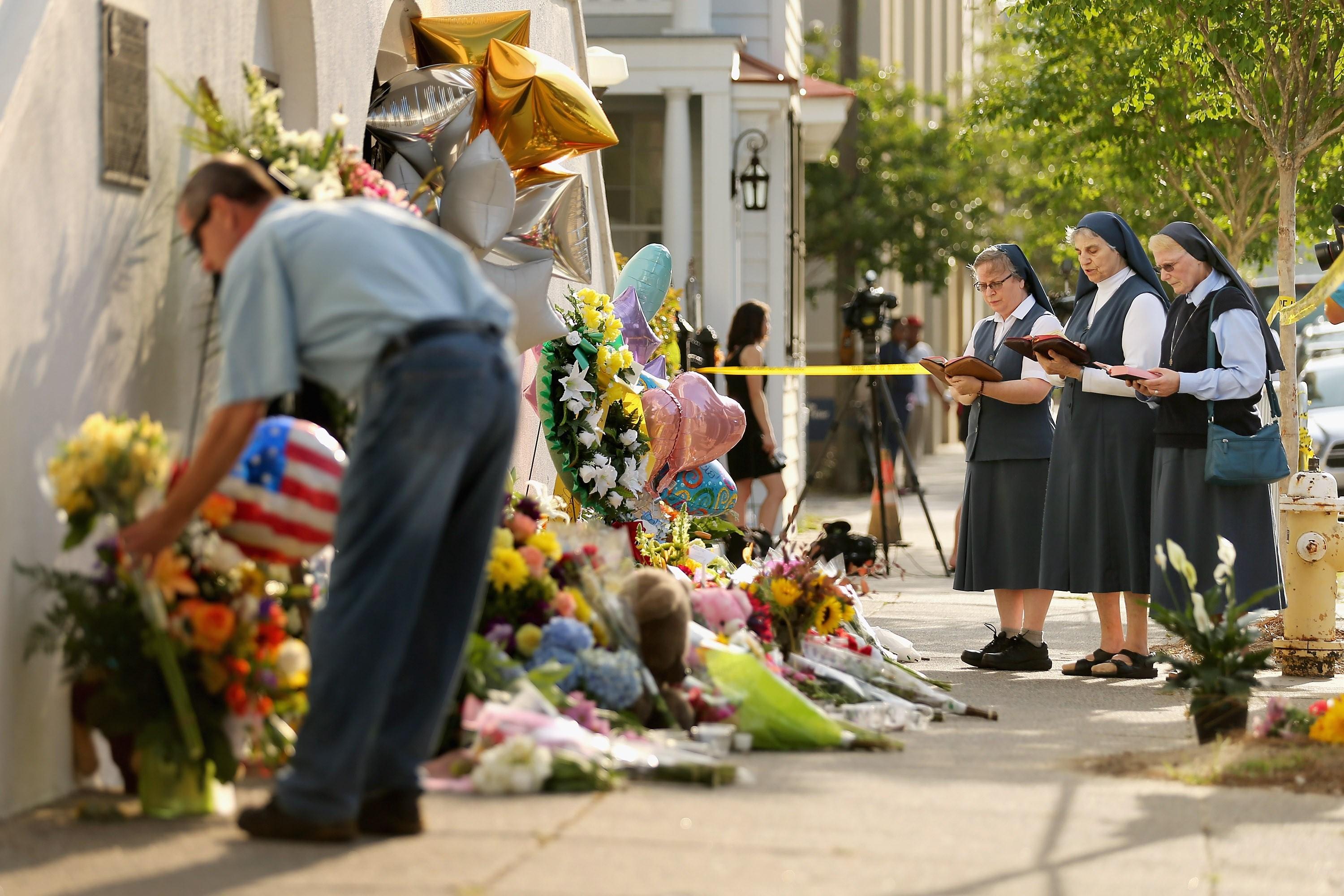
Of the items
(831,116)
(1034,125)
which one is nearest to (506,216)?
(1034,125)

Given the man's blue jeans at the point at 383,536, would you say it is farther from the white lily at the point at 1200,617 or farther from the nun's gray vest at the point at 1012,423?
the nun's gray vest at the point at 1012,423

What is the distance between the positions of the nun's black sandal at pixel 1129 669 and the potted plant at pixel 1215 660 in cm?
196

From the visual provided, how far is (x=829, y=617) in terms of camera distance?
679 cm

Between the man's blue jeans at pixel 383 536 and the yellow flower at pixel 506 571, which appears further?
the yellow flower at pixel 506 571

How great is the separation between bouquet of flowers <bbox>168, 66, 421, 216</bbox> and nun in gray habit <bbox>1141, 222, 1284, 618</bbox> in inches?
144

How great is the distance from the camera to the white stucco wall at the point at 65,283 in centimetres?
447

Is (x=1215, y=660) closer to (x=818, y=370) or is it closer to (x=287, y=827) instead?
(x=287, y=827)

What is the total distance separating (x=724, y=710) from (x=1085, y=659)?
9.42 feet

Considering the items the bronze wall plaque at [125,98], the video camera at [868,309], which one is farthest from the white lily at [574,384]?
the video camera at [868,309]

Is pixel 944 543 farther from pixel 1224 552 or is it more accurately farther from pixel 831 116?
pixel 1224 552

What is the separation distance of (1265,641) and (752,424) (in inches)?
166

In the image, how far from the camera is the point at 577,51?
37.7 feet

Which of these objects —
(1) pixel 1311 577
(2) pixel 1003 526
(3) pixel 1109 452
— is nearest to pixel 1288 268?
(1) pixel 1311 577

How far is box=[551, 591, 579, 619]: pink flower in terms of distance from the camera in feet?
17.8
